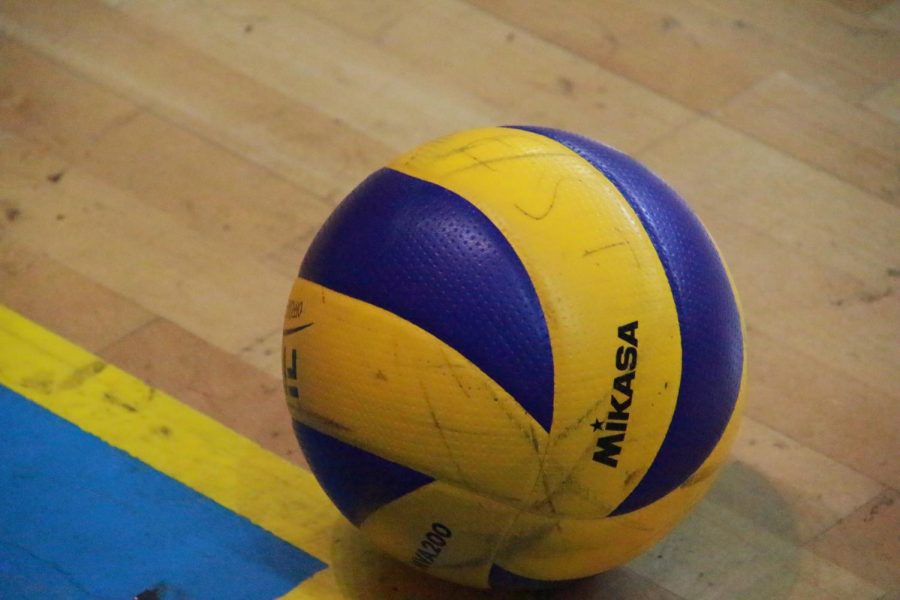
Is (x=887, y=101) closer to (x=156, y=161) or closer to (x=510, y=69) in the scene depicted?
(x=510, y=69)

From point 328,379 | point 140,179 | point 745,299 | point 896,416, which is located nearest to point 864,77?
point 745,299

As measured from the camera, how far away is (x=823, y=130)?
3227 mm

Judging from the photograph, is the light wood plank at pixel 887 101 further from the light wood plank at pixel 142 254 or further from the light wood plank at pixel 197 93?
the light wood plank at pixel 142 254

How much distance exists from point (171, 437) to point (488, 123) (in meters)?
1.18

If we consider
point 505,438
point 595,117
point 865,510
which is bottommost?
point 865,510

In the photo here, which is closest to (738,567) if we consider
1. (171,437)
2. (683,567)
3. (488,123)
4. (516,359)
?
(683,567)

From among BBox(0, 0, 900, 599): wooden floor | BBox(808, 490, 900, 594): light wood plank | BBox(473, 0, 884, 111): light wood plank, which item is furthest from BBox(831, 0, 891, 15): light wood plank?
BBox(808, 490, 900, 594): light wood plank

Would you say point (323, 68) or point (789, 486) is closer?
point (789, 486)

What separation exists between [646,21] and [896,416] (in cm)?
142

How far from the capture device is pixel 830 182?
121 inches

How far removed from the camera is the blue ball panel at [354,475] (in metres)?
1.89

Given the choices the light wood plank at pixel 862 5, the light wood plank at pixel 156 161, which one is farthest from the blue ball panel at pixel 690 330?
the light wood plank at pixel 862 5

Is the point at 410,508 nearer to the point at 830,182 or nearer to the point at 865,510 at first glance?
the point at 865,510

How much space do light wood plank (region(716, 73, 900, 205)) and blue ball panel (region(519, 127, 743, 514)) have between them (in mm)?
1258
